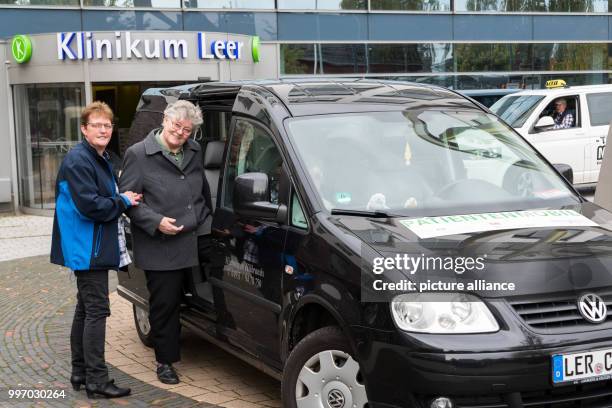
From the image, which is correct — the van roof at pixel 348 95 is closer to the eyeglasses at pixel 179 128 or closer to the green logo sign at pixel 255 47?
the eyeglasses at pixel 179 128

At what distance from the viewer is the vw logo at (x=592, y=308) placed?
11.8 feet

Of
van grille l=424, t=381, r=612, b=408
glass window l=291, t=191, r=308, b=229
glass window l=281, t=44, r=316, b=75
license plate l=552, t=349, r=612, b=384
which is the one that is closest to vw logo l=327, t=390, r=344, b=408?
van grille l=424, t=381, r=612, b=408

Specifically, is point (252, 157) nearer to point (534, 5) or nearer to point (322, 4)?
point (322, 4)

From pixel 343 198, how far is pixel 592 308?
1.43 metres

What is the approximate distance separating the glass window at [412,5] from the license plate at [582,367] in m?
20.6

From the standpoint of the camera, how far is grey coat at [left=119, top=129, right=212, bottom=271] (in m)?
5.40

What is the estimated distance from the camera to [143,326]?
22.2 ft

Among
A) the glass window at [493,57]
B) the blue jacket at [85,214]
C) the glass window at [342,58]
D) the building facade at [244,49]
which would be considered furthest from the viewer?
the glass window at [493,57]

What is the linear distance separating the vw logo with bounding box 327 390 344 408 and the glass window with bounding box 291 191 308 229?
89 centimetres

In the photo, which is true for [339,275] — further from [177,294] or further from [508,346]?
[177,294]

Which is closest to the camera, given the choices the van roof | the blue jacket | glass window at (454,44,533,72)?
the van roof

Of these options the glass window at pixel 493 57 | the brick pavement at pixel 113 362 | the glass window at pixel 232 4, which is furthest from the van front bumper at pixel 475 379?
the glass window at pixel 493 57

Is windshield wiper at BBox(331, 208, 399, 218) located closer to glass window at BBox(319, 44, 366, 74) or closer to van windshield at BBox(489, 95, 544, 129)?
van windshield at BBox(489, 95, 544, 129)

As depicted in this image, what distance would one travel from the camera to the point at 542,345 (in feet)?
11.4
